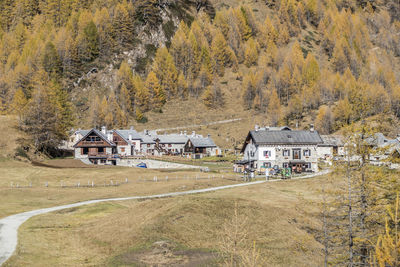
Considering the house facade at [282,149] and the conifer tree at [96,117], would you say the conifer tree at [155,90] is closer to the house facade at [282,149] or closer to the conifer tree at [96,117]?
the conifer tree at [96,117]

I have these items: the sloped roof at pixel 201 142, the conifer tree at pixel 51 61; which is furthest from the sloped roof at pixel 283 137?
the conifer tree at pixel 51 61

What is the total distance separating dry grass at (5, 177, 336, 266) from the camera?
24031 mm

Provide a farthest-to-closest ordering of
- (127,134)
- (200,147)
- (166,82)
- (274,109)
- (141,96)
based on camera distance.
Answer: (166,82) → (141,96) → (274,109) → (200,147) → (127,134)

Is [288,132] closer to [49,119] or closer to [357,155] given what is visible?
[357,155]

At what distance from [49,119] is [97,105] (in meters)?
47.0

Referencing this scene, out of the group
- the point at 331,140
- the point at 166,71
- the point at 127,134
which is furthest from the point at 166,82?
the point at 331,140

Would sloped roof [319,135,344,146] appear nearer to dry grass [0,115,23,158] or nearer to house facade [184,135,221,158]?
house facade [184,135,221,158]

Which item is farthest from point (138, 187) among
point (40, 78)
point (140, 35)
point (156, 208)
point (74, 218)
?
point (140, 35)

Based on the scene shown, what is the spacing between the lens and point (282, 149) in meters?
75.4

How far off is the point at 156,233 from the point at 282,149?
5345 cm

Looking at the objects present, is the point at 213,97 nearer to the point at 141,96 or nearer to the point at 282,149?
the point at 141,96

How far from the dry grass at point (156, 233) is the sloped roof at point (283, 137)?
38.1 metres

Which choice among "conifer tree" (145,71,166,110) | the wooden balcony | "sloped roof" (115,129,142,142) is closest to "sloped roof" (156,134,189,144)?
"sloped roof" (115,129,142,142)

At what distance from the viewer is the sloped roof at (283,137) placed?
246 ft
